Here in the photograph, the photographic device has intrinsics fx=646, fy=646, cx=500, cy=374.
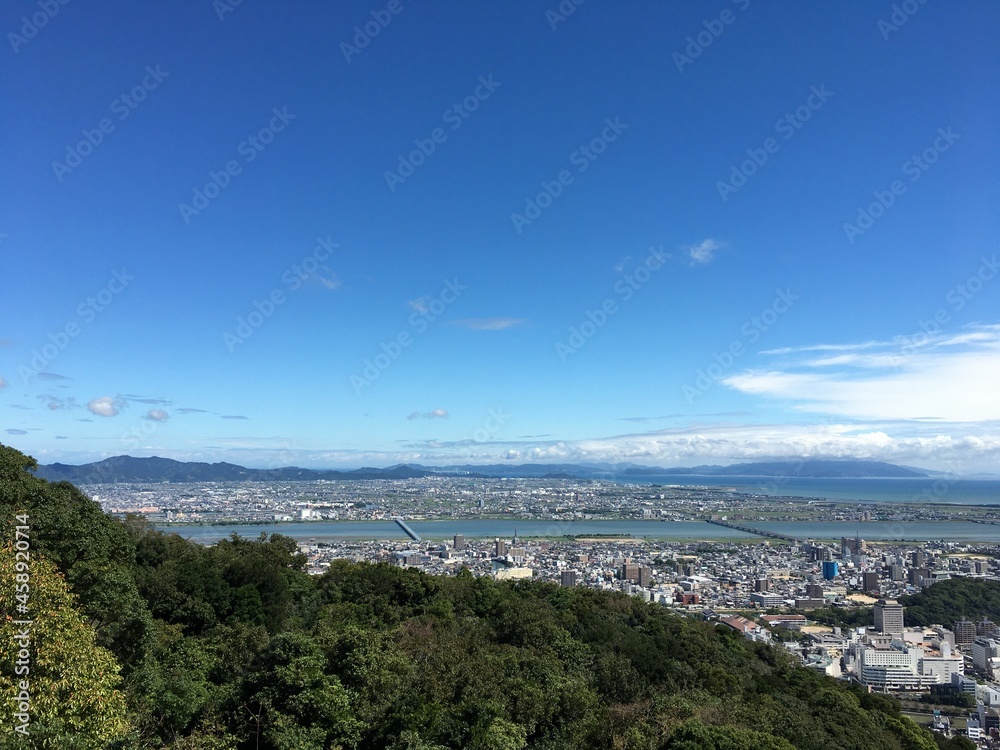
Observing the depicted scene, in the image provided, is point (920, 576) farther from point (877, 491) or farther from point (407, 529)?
point (877, 491)

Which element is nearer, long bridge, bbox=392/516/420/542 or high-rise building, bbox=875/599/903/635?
high-rise building, bbox=875/599/903/635

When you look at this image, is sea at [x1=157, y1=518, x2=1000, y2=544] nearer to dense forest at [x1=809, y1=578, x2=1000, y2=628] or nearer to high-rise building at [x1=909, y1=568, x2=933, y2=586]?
high-rise building at [x1=909, y1=568, x2=933, y2=586]

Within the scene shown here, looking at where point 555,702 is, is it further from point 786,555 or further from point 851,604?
point 786,555

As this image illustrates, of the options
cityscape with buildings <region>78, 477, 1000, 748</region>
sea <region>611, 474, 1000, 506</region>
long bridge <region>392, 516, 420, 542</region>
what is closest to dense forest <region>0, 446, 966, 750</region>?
cityscape with buildings <region>78, 477, 1000, 748</region>

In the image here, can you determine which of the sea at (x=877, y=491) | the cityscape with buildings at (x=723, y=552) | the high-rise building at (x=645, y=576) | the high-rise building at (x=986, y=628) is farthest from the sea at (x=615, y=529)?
the high-rise building at (x=986, y=628)

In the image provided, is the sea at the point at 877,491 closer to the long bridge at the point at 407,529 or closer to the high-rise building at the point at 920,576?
the high-rise building at the point at 920,576

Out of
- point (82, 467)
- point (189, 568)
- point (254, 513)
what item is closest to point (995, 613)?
point (189, 568)
